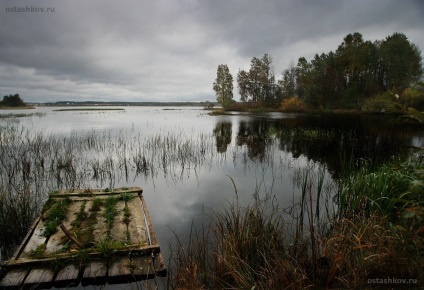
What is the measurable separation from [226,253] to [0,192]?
228 inches

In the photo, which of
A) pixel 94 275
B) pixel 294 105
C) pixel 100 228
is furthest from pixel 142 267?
pixel 294 105

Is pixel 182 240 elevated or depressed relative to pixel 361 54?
depressed

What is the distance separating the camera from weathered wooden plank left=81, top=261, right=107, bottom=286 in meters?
3.68

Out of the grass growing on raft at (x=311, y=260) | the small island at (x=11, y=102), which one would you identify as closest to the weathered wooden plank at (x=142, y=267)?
the grass growing on raft at (x=311, y=260)

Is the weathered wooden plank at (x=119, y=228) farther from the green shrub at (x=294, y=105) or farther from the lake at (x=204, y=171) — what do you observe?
the green shrub at (x=294, y=105)

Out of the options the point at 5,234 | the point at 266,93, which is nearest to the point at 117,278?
the point at 5,234

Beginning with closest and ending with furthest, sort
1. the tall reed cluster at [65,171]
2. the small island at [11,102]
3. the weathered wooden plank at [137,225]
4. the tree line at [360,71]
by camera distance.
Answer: the weathered wooden plank at [137,225] → the tall reed cluster at [65,171] → the tree line at [360,71] → the small island at [11,102]

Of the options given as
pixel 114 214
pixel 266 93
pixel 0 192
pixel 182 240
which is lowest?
pixel 182 240

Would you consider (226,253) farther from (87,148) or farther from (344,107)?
(344,107)

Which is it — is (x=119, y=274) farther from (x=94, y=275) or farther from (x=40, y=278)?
(x=40, y=278)

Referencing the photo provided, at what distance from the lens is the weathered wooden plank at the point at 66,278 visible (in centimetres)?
362

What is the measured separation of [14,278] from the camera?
3584mm

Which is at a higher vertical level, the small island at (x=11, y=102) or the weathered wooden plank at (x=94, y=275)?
the small island at (x=11, y=102)

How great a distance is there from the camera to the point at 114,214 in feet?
18.5
